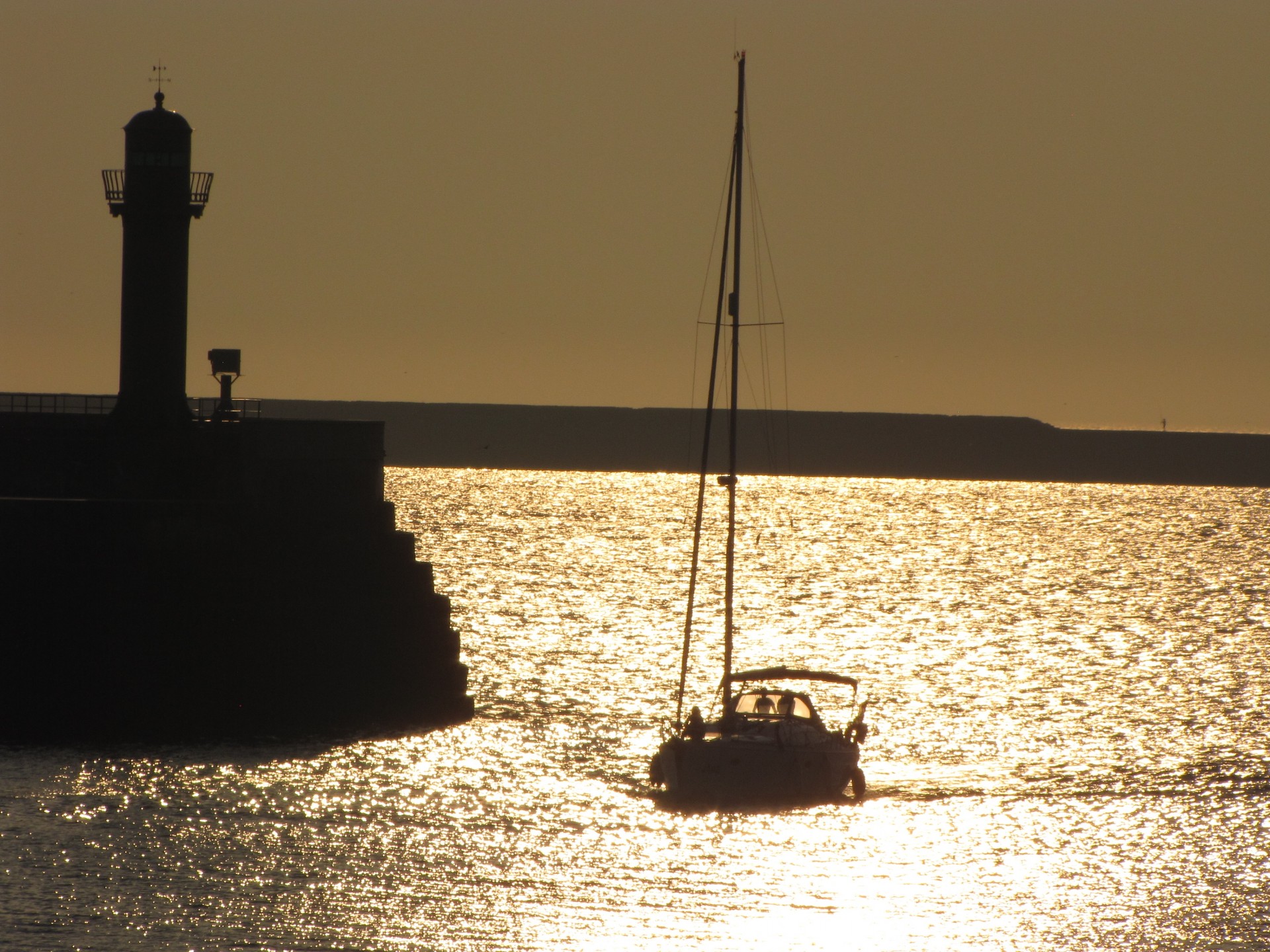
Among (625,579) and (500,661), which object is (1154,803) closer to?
(500,661)

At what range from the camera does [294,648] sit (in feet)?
120

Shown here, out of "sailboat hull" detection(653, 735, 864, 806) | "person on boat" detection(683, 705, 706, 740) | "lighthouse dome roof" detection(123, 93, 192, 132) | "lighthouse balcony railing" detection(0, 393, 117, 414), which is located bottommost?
"sailboat hull" detection(653, 735, 864, 806)

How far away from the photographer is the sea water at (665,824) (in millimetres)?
24844

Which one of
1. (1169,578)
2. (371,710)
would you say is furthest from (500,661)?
(1169,578)

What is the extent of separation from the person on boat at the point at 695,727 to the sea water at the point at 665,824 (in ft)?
4.64

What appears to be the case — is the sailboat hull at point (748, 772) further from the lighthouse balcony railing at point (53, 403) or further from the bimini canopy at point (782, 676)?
the lighthouse balcony railing at point (53, 403)

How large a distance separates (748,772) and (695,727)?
4.23 ft

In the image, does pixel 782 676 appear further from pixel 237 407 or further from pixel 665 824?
pixel 237 407

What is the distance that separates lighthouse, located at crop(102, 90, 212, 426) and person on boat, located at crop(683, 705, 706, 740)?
1373 cm

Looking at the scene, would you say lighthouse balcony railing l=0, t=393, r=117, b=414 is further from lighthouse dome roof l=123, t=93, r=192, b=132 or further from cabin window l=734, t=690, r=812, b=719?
cabin window l=734, t=690, r=812, b=719

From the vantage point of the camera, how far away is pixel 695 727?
32.7m

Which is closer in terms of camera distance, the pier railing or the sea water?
the sea water

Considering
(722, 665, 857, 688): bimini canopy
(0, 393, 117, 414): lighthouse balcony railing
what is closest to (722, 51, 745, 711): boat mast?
(722, 665, 857, 688): bimini canopy

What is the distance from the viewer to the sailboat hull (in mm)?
32125
